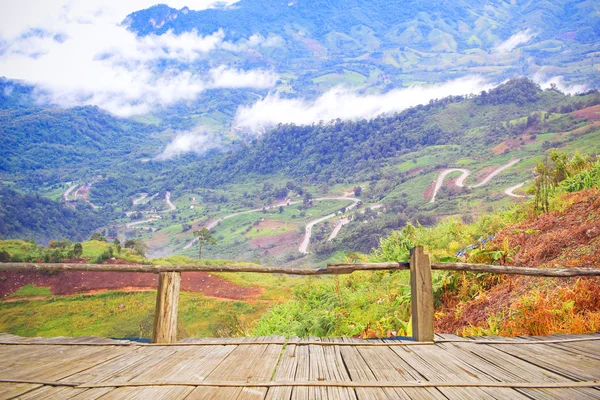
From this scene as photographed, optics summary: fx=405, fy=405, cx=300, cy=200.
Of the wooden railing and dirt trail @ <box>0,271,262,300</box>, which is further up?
the wooden railing

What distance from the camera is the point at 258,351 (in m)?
3.65

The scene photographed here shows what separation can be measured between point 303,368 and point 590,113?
290ft

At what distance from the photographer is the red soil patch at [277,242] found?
70438 millimetres

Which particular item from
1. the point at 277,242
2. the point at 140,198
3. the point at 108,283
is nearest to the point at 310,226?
the point at 277,242

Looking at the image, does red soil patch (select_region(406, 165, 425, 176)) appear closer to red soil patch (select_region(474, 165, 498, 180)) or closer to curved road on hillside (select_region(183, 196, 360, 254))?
curved road on hillside (select_region(183, 196, 360, 254))

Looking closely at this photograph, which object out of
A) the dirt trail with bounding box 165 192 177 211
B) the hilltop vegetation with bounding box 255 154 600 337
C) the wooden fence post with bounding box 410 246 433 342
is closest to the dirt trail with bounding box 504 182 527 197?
the hilltop vegetation with bounding box 255 154 600 337

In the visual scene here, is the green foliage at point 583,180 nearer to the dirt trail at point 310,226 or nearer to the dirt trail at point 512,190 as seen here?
the dirt trail at point 512,190

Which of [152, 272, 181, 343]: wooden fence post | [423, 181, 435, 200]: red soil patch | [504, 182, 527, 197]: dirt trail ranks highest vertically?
[423, 181, 435, 200]: red soil patch

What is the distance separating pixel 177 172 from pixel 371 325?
173 metres

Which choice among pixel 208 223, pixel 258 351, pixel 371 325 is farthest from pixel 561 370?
pixel 208 223

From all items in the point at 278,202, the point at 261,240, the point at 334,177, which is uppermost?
the point at 334,177

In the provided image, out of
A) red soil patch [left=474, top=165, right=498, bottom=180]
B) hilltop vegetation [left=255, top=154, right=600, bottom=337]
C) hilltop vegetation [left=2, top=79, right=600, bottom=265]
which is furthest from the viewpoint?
red soil patch [left=474, top=165, right=498, bottom=180]

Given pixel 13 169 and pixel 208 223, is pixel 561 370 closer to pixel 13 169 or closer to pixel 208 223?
pixel 208 223

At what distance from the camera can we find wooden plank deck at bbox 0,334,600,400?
2711mm
